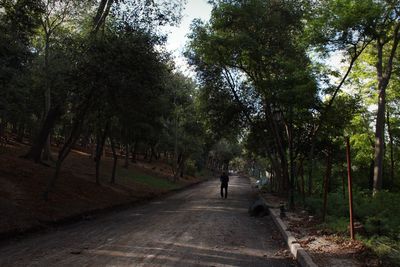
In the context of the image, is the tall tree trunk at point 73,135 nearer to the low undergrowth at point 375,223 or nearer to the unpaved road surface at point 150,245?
the unpaved road surface at point 150,245

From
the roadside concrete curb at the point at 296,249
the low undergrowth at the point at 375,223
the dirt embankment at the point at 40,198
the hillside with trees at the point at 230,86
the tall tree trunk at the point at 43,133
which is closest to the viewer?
the roadside concrete curb at the point at 296,249

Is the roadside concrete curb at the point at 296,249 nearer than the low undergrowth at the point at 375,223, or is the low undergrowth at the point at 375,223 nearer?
the roadside concrete curb at the point at 296,249

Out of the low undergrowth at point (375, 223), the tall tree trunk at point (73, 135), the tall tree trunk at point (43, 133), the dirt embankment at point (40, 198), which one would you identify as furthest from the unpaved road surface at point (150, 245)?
the tall tree trunk at point (43, 133)

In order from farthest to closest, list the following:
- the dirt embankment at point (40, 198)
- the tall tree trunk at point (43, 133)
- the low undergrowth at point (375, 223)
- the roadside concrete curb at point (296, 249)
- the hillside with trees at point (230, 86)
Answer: the tall tree trunk at point (43, 133)
the hillside with trees at point (230, 86)
the dirt embankment at point (40, 198)
the low undergrowth at point (375, 223)
the roadside concrete curb at point (296, 249)

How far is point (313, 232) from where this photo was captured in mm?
10703

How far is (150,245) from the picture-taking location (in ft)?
29.0

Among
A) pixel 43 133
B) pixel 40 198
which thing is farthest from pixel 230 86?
pixel 40 198

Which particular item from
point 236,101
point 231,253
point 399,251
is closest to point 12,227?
point 231,253

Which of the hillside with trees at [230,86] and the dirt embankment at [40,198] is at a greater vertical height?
the hillside with trees at [230,86]

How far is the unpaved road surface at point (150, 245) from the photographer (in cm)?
741

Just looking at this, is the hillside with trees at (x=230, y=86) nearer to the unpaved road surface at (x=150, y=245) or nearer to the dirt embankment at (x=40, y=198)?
the dirt embankment at (x=40, y=198)

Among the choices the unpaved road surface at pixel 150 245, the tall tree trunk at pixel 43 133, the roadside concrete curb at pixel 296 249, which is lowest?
the unpaved road surface at pixel 150 245

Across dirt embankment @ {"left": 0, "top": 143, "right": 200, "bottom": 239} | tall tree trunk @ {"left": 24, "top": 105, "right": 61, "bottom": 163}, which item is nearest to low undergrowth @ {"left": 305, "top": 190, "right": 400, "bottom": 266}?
dirt embankment @ {"left": 0, "top": 143, "right": 200, "bottom": 239}

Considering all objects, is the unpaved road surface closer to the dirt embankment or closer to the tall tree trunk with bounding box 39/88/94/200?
the dirt embankment
